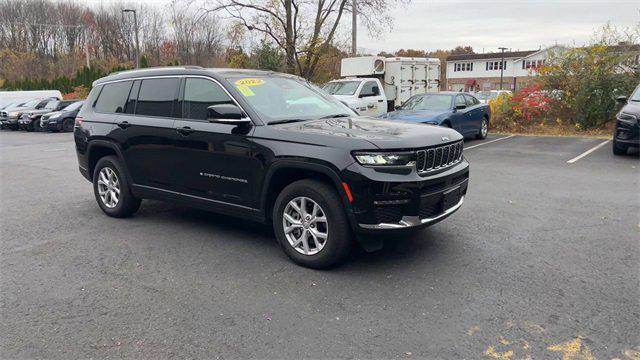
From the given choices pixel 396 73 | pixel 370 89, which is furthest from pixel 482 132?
pixel 396 73

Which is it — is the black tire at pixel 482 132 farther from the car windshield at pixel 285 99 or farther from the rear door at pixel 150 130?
the rear door at pixel 150 130

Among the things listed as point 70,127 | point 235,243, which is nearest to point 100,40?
point 70,127

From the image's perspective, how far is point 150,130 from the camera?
5.66m

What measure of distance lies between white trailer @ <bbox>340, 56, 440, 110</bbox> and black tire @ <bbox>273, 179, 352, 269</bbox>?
1491cm

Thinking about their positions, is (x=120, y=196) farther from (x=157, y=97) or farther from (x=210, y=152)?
(x=210, y=152)

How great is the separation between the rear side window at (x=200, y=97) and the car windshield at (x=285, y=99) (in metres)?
0.20

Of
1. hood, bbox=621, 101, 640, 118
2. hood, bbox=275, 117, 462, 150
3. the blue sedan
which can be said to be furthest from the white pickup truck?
hood, bbox=275, 117, 462, 150

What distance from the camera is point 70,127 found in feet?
78.4

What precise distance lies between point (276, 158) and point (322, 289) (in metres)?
1.27

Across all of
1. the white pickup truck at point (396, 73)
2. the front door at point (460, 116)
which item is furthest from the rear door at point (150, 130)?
the white pickup truck at point (396, 73)

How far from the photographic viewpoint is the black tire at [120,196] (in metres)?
6.15

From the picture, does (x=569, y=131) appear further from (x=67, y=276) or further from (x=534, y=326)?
(x=67, y=276)

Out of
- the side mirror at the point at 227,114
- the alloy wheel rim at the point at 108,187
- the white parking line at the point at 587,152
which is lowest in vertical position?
the white parking line at the point at 587,152

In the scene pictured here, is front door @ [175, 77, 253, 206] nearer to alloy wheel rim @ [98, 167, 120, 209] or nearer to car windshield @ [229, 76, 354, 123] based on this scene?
car windshield @ [229, 76, 354, 123]
